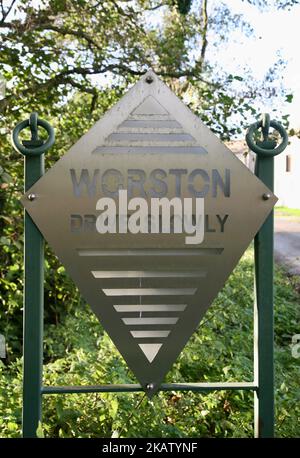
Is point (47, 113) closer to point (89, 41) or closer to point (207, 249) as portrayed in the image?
point (89, 41)

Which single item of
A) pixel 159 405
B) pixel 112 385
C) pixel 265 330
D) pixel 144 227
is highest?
pixel 144 227

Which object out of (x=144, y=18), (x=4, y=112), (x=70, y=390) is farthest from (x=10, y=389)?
(x=144, y=18)

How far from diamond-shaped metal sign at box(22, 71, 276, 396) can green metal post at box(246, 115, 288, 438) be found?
0.07 meters

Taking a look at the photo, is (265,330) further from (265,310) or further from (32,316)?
(32,316)

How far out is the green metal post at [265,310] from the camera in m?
2.14

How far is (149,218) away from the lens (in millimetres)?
2102

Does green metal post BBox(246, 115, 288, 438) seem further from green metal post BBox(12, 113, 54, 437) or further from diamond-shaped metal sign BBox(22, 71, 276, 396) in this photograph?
green metal post BBox(12, 113, 54, 437)

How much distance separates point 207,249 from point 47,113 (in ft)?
14.8

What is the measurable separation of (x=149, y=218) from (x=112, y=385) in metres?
0.67

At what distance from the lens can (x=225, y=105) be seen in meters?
5.14

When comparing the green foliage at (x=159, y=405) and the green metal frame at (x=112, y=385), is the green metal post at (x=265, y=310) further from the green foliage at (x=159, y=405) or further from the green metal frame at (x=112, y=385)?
the green foliage at (x=159, y=405)

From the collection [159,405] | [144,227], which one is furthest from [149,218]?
[159,405]

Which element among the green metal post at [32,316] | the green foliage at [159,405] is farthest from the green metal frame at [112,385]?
the green foliage at [159,405]

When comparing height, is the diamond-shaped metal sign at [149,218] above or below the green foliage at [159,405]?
above
